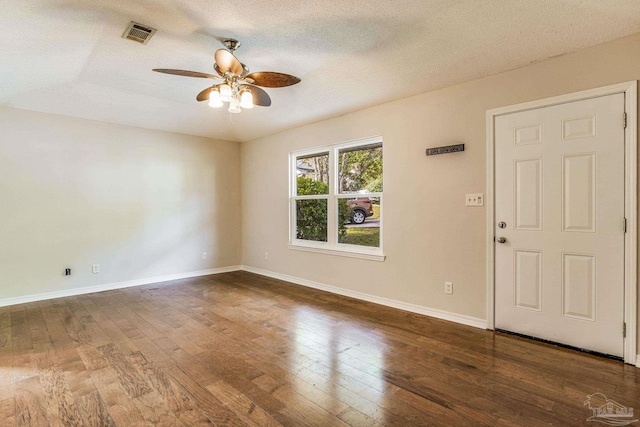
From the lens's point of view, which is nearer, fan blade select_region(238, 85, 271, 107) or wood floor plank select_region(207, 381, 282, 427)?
wood floor plank select_region(207, 381, 282, 427)

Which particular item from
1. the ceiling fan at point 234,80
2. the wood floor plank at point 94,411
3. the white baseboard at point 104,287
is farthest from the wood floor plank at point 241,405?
the white baseboard at point 104,287

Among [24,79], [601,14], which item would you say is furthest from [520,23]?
[24,79]

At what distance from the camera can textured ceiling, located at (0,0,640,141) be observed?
7.32 ft

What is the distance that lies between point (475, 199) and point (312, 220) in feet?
8.13

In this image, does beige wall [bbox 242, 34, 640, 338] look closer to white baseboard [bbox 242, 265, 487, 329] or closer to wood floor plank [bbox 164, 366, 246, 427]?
white baseboard [bbox 242, 265, 487, 329]

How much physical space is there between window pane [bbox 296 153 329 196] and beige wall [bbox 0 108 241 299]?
5.36 ft

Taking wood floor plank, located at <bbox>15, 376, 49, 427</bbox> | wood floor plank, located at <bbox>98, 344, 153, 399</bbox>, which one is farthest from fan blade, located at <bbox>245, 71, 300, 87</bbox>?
wood floor plank, located at <bbox>15, 376, 49, 427</bbox>

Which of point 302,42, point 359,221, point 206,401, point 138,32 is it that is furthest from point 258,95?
point 206,401

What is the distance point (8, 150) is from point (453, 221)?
542 cm

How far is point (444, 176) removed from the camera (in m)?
3.30

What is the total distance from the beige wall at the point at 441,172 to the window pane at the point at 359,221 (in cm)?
24

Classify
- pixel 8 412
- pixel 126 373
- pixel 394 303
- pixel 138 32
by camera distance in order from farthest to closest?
1. pixel 394 303
2. pixel 138 32
3. pixel 126 373
4. pixel 8 412

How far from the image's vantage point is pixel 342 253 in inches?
170

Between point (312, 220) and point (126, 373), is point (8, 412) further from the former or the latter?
point (312, 220)
